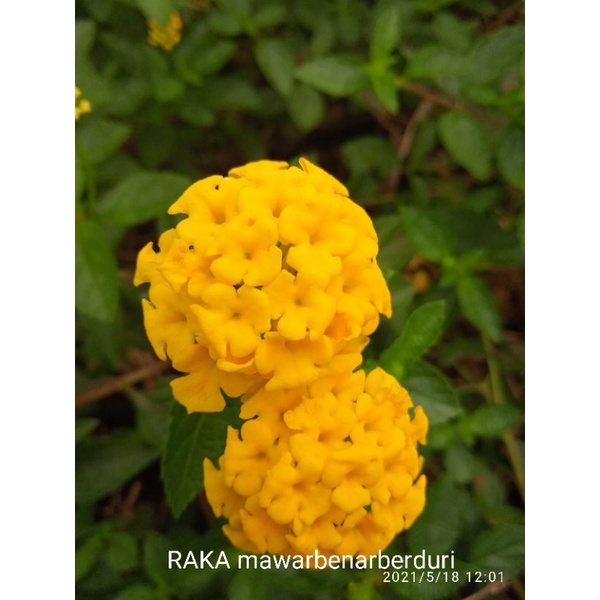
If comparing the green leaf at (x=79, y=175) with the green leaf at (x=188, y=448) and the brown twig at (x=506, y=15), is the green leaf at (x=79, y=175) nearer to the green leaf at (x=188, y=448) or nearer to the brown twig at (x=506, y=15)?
the green leaf at (x=188, y=448)

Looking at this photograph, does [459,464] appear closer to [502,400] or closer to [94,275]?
[502,400]

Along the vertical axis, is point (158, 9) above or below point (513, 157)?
above

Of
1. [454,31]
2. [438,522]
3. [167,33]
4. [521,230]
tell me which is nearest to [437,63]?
[454,31]

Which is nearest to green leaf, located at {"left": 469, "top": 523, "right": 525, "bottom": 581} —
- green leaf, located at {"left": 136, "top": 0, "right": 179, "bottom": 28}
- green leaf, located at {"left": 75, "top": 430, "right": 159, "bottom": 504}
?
green leaf, located at {"left": 75, "top": 430, "right": 159, "bottom": 504}

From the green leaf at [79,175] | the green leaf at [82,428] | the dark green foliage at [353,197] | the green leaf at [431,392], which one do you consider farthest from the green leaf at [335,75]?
the green leaf at [82,428]

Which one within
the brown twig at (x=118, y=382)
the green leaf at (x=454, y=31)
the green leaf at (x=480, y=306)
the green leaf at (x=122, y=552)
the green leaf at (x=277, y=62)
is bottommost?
the green leaf at (x=122, y=552)

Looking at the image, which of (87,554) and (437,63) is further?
(437,63)

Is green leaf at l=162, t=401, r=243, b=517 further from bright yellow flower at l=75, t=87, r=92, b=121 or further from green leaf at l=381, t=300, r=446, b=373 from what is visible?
bright yellow flower at l=75, t=87, r=92, b=121
